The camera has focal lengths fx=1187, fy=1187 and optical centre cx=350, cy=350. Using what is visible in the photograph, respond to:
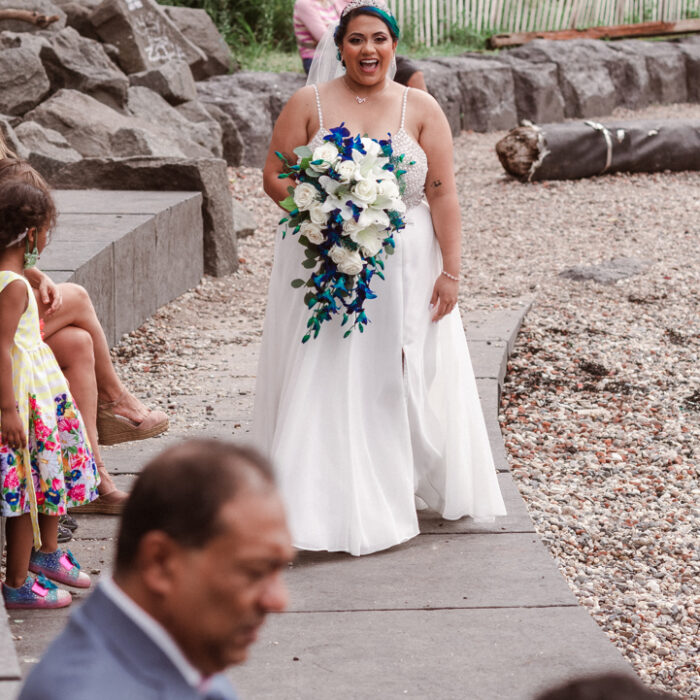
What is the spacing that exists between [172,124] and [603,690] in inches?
383

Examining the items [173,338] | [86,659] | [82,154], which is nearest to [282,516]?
[86,659]

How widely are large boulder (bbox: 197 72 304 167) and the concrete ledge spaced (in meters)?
3.29

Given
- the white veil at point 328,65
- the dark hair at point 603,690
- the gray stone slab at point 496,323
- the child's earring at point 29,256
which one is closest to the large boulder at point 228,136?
the gray stone slab at point 496,323

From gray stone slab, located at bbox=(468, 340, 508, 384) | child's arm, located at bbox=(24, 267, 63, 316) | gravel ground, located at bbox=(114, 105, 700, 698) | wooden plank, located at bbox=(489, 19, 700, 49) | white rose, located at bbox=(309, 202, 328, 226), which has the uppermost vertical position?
white rose, located at bbox=(309, 202, 328, 226)

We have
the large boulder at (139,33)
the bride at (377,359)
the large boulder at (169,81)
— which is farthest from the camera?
the large boulder at (139,33)

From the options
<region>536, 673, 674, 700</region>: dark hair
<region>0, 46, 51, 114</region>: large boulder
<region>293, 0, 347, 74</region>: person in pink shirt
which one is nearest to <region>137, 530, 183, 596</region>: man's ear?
<region>536, 673, 674, 700</region>: dark hair

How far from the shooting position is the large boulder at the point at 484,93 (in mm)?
14156

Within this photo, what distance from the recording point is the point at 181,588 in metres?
1.19

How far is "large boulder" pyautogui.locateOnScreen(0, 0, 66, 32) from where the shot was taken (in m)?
10.0

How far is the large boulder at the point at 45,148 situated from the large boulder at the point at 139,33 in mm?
2656

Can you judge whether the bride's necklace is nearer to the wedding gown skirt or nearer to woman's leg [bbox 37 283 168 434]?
the wedding gown skirt

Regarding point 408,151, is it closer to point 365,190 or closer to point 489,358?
point 365,190

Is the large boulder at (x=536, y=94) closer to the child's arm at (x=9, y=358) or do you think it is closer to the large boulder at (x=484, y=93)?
the large boulder at (x=484, y=93)

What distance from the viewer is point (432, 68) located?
13781mm
